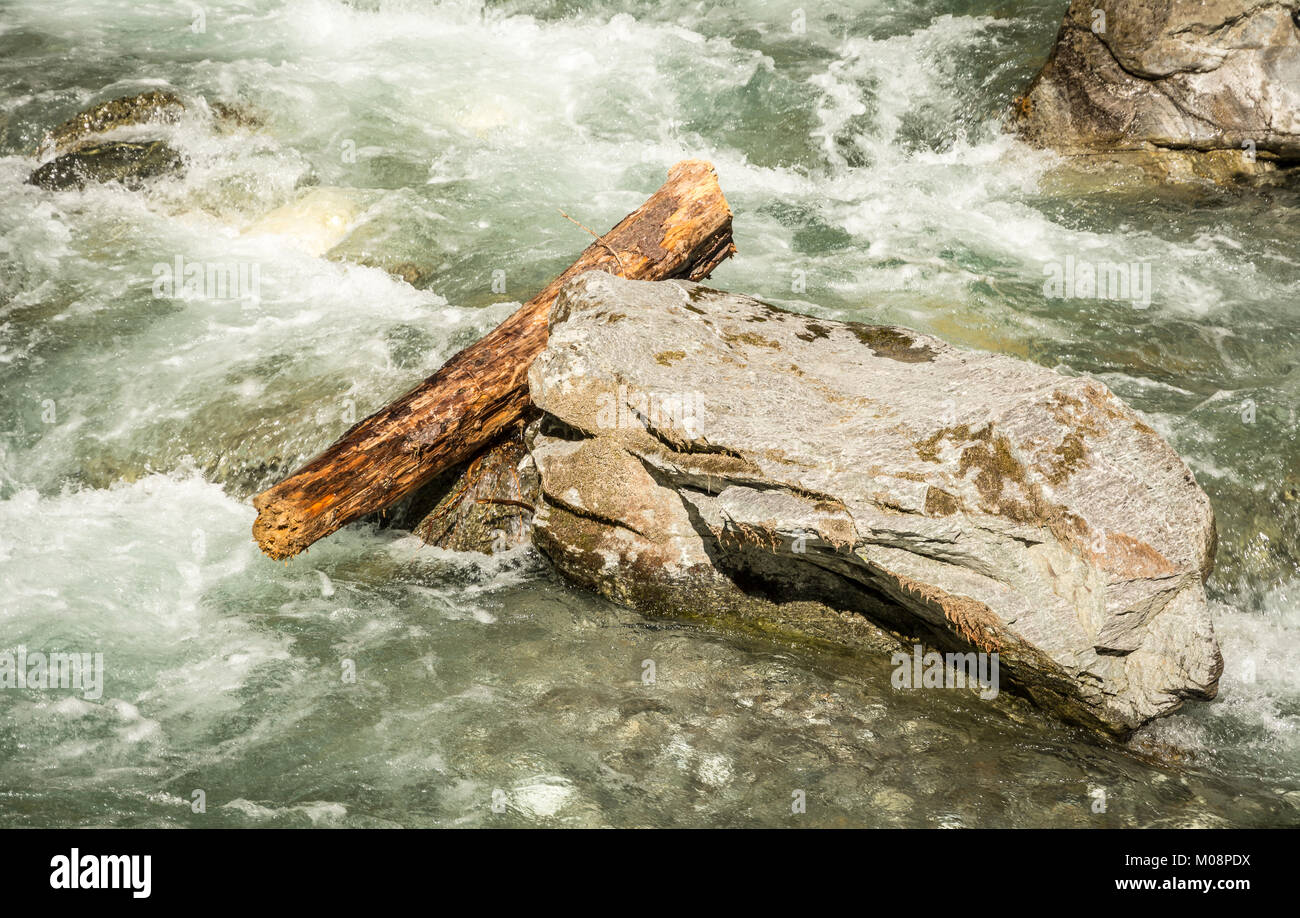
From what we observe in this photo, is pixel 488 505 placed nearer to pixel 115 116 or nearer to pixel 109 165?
pixel 109 165

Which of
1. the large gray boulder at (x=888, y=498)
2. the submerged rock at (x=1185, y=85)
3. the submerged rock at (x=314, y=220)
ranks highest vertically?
the submerged rock at (x=1185, y=85)

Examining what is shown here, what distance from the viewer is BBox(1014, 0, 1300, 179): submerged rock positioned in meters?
7.85

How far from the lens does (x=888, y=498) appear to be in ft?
12.4

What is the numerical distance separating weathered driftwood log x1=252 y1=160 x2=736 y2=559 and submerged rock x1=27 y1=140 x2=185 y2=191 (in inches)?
172

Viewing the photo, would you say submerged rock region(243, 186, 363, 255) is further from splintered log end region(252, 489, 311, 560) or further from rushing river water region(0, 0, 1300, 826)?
splintered log end region(252, 489, 311, 560)

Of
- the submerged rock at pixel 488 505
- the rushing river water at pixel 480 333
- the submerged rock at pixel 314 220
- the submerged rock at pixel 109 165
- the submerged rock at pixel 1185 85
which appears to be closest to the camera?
the rushing river water at pixel 480 333

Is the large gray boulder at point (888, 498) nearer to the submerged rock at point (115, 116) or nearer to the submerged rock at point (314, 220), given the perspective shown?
the submerged rock at point (314, 220)

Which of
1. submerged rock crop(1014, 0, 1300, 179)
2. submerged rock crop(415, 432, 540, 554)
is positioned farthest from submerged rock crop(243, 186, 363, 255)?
submerged rock crop(1014, 0, 1300, 179)

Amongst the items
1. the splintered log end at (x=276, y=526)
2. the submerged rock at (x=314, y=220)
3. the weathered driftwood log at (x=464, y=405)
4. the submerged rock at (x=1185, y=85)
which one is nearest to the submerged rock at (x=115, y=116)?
the submerged rock at (x=314, y=220)

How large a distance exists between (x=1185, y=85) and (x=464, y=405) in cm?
657

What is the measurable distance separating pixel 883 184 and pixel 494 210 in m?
3.15

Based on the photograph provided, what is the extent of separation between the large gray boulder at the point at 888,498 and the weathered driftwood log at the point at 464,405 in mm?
371

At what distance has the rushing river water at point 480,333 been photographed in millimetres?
3697
